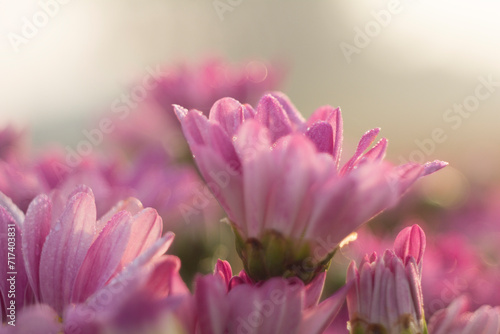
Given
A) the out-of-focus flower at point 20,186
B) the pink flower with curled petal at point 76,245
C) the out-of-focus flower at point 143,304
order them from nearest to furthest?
the out-of-focus flower at point 143,304 < the pink flower with curled petal at point 76,245 < the out-of-focus flower at point 20,186

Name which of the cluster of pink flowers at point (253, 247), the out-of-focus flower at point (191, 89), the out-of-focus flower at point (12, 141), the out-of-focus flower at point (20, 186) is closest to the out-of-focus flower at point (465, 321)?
the cluster of pink flowers at point (253, 247)

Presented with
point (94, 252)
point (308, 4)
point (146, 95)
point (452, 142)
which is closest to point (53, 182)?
point (94, 252)

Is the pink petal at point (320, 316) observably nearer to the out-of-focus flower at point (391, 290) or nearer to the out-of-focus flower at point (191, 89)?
the out-of-focus flower at point (391, 290)

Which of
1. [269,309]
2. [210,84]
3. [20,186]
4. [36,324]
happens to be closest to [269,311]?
[269,309]

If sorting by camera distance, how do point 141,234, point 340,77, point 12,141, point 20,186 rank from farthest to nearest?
point 340,77 → point 12,141 → point 20,186 → point 141,234

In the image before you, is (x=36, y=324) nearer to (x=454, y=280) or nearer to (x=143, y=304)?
Answer: (x=143, y=304)

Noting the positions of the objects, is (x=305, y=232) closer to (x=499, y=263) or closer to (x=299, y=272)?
(x=299, y=272)

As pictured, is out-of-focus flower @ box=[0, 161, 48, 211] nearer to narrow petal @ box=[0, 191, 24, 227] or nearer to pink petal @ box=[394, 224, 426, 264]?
narrow petal @ box=[0, 191, 24, 227]
